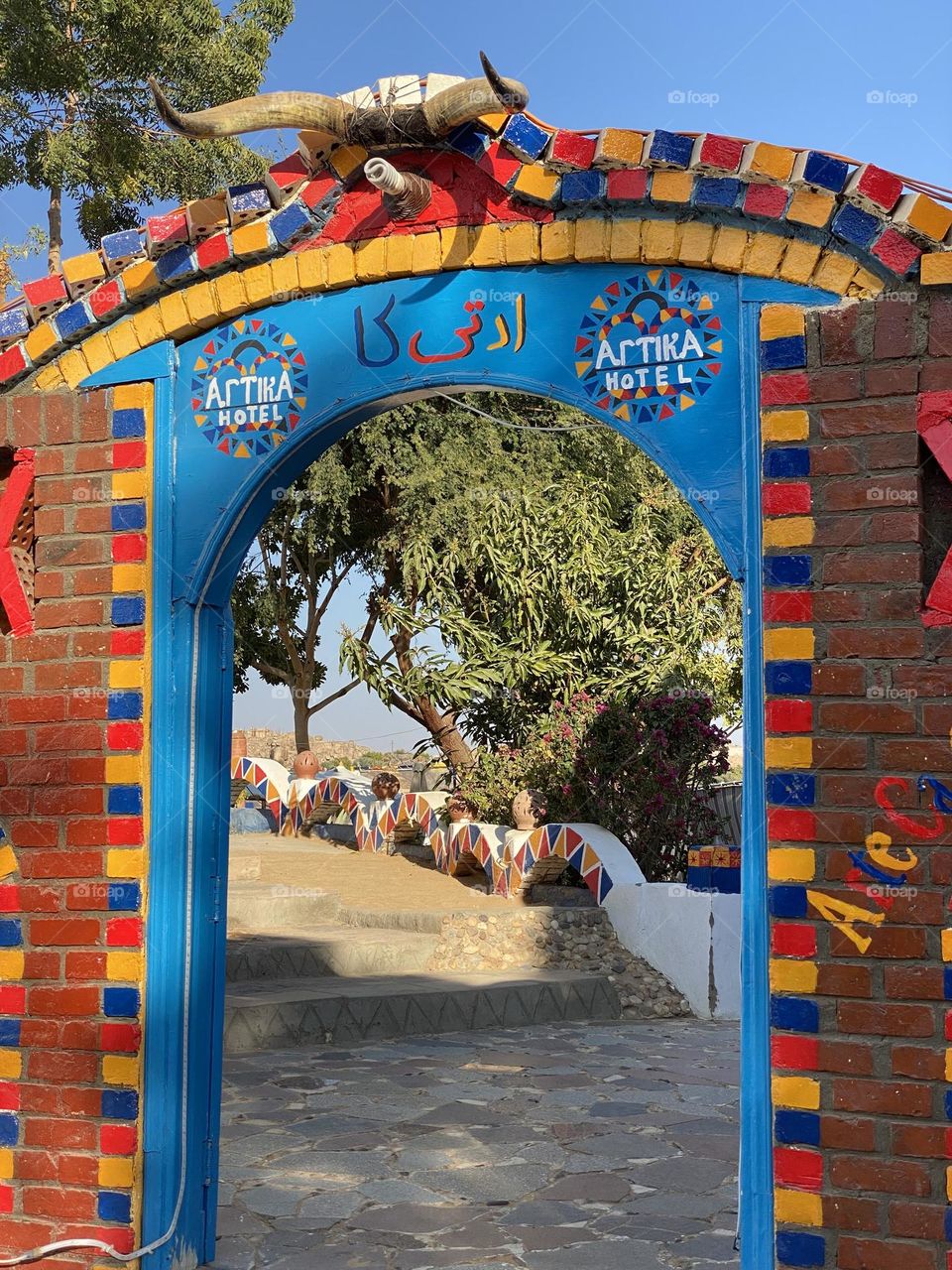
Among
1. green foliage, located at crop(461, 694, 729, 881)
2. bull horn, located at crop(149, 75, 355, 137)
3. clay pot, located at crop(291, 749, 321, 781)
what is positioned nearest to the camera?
bull horn, located at crop(149, 75, 355, 137)

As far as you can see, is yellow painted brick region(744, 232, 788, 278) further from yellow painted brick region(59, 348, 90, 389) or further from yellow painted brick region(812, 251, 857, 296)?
yellow painted brick region(59, 348, 90, 389)

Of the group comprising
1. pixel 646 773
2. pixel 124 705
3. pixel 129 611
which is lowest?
pixel 646 773

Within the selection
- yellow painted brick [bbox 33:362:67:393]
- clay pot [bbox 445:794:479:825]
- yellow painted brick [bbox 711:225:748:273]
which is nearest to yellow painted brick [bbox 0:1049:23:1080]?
yellow painted brick [bbox 33:362:67:393]

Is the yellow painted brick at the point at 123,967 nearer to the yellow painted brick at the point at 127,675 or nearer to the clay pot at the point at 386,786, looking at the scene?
the yellow painted brick at the point at 127,675

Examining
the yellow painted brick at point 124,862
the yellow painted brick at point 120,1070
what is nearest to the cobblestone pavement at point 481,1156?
the yellow painted brick at point 120,1070

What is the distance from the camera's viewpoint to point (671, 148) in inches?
143

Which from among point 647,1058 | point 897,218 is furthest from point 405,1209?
point 897,218

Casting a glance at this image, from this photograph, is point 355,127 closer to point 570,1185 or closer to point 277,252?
point 277,252

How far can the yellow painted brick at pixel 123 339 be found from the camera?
4352 millimetres

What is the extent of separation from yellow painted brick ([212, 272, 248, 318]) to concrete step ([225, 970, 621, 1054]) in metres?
4.34

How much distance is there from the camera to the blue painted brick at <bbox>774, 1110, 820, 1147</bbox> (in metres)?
3.31

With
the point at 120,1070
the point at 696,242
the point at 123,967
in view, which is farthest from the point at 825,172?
the point at 120,1070

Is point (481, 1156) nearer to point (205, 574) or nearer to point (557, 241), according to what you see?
point (205, 574)

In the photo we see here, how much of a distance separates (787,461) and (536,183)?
1.11 meters
